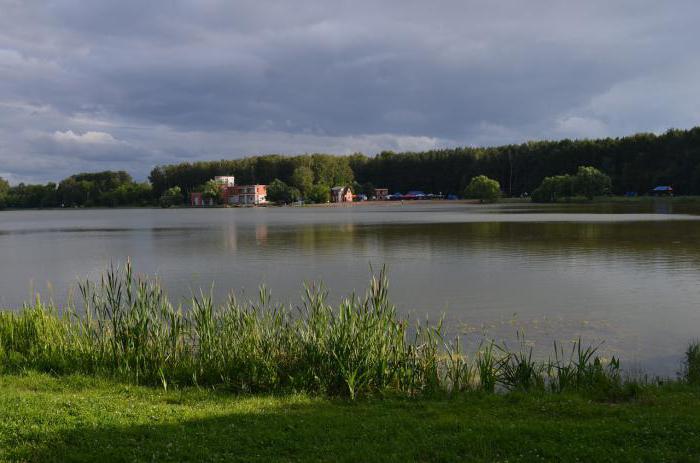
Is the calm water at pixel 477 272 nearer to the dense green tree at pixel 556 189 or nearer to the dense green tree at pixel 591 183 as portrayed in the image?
the dense green tree at pixel 591 183

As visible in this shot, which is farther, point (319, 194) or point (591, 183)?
point (319, 194)

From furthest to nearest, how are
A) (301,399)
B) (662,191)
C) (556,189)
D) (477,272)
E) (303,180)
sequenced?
(303,180), (662,191), (556,189), (477,272), (301,399)

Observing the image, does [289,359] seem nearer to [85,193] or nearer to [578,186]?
[578,186]

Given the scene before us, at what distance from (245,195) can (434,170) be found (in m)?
46.1

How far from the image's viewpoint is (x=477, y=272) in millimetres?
21781

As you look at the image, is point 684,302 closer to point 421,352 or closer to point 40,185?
point 421,352

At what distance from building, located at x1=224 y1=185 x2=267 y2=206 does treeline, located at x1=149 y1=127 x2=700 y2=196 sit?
990 centimetres

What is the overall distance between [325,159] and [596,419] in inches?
6128

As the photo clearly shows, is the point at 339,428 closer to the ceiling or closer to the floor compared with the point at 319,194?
closer to the floor

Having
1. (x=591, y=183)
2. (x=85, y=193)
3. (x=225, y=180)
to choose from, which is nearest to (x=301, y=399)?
(x=591, y=183)

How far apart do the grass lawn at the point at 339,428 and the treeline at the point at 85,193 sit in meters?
159

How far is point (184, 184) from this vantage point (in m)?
164

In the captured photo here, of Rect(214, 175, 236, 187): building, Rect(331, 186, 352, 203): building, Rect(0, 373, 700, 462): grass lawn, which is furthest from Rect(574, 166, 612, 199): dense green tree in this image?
Rect(0, 373, 700, 462): grass lawn

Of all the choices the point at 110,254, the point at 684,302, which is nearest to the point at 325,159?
the point at 110,254
